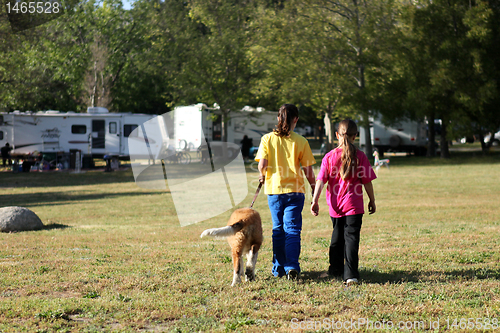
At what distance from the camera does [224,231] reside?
179 inches

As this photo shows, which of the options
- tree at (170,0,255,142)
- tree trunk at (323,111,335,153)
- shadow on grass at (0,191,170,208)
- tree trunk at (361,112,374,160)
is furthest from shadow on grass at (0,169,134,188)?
tree trunk at (323,111,335,153)

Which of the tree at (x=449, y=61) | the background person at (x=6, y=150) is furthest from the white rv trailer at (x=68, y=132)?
the tree at (x=449, y=61)

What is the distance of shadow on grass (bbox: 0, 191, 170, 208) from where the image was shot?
14422 millimetres

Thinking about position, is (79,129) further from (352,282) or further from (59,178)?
(352,282)

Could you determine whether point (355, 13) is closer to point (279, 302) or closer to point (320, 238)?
point (320, 238)

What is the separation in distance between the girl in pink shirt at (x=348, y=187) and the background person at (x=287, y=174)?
0.67 feet

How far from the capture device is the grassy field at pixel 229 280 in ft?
12.3

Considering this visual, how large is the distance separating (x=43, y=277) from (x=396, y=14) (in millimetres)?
28018

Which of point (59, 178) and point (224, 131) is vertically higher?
point (224, 131)

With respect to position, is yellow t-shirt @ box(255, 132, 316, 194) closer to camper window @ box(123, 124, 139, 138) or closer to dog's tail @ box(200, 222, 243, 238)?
dog's tail @ box(200, 222, 243, 238)

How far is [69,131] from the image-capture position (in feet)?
88.5

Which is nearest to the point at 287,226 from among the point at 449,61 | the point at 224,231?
the point at 224,231

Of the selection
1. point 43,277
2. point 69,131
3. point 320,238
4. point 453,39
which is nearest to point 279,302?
point 43,277

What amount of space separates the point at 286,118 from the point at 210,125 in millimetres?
26739
